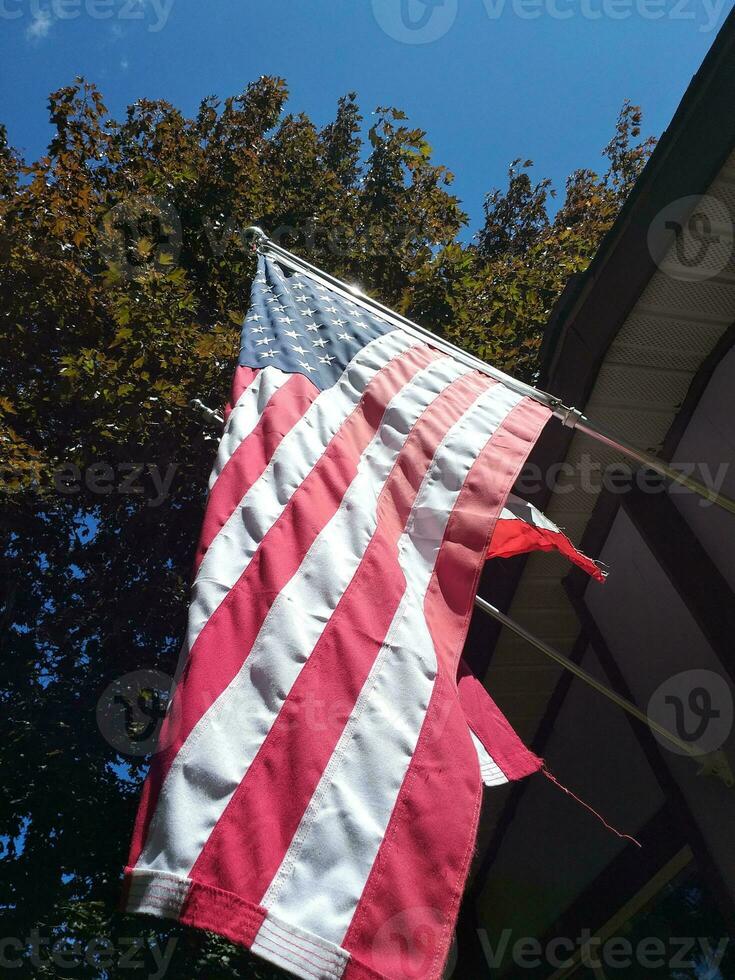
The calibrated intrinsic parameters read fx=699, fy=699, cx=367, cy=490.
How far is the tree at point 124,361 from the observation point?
293 inches

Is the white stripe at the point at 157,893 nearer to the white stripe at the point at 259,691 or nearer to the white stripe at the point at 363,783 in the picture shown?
the white stripe at the point at 259,691

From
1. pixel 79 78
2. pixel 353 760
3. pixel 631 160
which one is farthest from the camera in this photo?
pixel 631 160

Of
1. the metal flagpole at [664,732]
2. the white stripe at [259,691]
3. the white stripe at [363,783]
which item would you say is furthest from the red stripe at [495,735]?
the white stripe at [259,691]

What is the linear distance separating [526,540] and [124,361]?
18.8 ft

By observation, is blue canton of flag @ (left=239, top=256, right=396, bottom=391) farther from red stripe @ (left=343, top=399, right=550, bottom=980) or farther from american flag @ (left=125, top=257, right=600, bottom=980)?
red stripe @ (left=343, top=399, right=550, bottom=980)

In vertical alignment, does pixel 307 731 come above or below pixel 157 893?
above

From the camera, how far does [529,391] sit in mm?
4477

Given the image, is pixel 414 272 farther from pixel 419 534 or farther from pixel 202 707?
pixel 202 707

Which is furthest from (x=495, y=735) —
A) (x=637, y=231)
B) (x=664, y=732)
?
(x=637, y=231)

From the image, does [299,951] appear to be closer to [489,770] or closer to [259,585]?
[259,585]

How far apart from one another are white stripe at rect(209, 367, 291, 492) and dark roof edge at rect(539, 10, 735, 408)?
2287 millimetres

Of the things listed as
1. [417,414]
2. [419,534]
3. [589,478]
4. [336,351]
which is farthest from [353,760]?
[589,478]

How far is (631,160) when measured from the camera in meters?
14.6

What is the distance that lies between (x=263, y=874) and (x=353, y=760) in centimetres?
48
